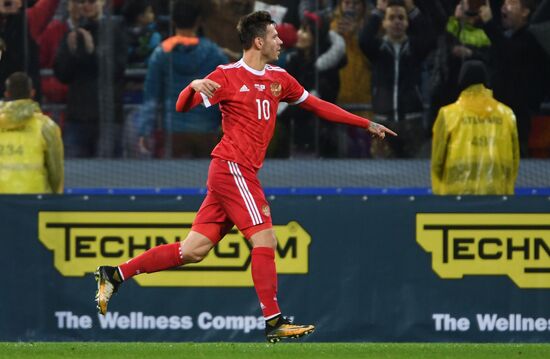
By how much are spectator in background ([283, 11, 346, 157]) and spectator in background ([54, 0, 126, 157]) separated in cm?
155

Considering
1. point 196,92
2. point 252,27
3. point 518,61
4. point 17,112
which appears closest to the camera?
point 196,92

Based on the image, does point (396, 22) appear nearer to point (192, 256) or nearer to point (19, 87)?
point (19, 87)

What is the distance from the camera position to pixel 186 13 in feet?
38.8

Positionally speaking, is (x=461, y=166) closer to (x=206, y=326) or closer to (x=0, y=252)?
(x=206, y=326)

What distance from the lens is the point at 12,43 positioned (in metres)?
11.8

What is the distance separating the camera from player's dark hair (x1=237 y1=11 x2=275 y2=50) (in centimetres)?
741

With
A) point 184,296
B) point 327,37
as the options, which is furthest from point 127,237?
point 327,37

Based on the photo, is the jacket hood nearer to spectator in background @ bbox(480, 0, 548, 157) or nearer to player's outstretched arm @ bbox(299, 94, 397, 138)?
player's outstretched arm @ bbox(299, 94, 397, 138)

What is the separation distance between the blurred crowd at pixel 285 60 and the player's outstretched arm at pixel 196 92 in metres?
4.51

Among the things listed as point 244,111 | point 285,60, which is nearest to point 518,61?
point 285,60

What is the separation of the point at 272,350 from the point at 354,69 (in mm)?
4198

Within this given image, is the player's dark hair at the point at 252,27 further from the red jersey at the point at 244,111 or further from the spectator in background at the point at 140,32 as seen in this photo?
the spectator in background at the point at 140,32

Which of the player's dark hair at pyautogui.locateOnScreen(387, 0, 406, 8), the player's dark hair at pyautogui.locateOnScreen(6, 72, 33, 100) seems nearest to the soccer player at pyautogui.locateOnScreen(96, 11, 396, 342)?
the player's dark hair at pyautogui.locateOnScreen(6, 72, 33, 100)

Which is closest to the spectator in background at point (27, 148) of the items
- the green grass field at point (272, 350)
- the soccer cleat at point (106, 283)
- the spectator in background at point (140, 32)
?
the spectator in background at point (140, 32)
